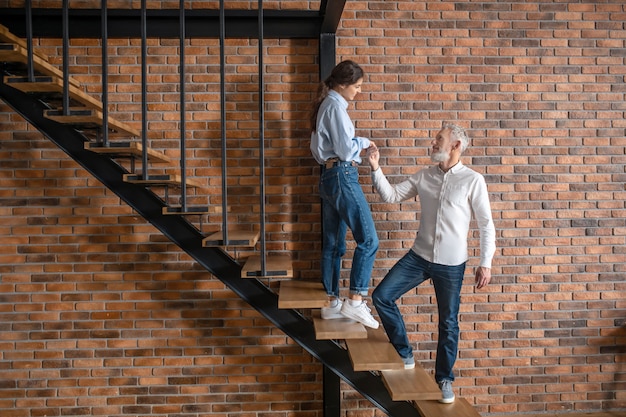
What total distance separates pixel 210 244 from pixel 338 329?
0.83m

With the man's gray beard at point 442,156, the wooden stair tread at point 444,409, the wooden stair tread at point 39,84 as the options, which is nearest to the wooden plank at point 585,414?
the wooden stair tread at point 444,409

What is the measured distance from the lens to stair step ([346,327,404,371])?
8.61 ft

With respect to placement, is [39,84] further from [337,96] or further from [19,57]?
[337,96]

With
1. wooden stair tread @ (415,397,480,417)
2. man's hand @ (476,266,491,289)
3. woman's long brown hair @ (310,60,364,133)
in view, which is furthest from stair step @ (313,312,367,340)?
woman's long brown hair @ (310,60,364,133)

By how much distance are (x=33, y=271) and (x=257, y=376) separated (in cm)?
174

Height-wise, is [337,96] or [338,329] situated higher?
[337,96]

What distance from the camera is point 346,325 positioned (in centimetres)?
284

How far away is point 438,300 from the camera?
291cm

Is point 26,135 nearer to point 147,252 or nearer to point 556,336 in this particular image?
point 147,252

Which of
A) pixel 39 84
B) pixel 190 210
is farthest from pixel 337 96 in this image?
pixel 39 84

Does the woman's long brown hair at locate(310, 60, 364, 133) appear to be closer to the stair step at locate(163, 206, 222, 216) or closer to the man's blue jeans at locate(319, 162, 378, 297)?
→ the man's blue jeans at locate(319, 162, 378, 297)

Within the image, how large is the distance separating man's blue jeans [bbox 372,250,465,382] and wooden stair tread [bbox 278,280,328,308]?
13.0 inches

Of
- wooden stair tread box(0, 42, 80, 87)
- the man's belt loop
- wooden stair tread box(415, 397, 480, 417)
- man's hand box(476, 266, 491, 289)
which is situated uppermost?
wooden stair tread box(0, 42, 80, 87)

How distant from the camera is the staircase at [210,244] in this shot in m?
2.66
